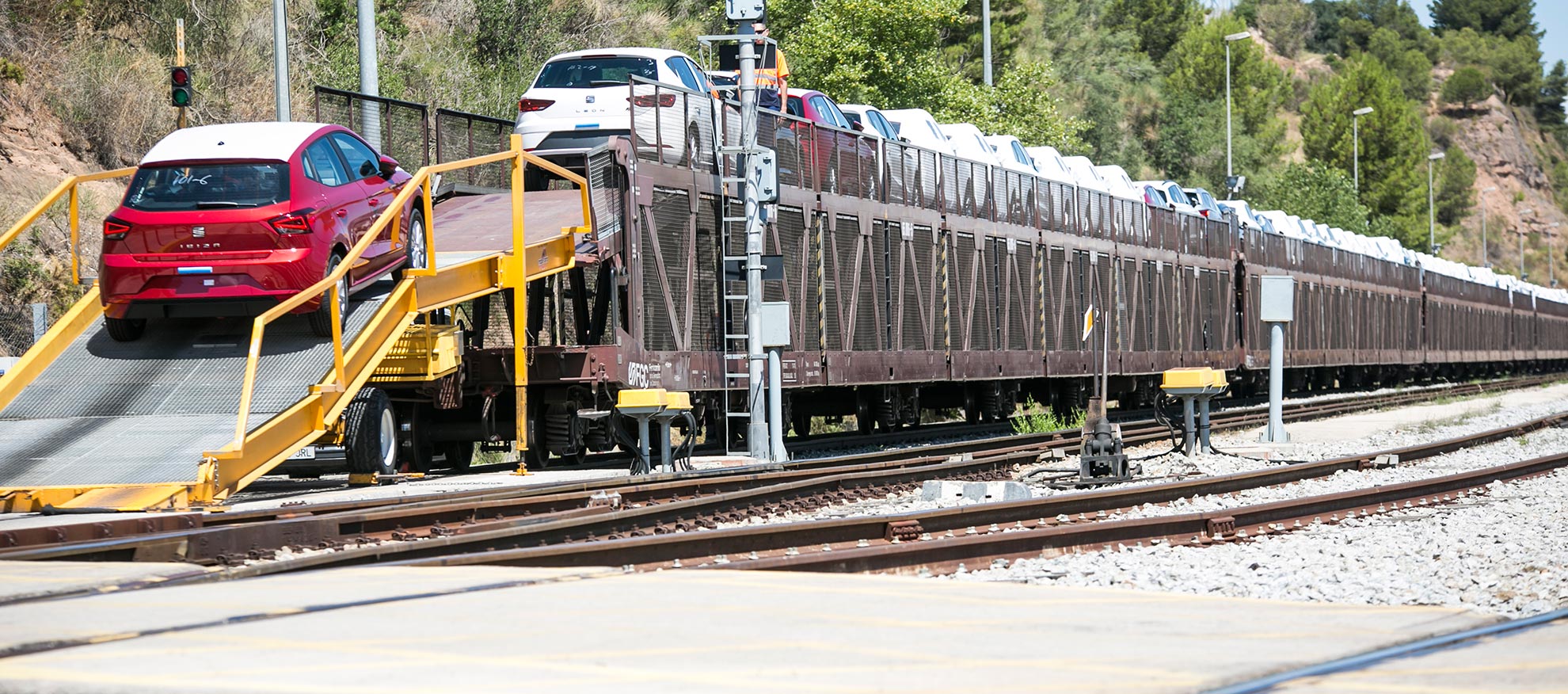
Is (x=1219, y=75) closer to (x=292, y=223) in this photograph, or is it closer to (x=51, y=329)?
(x=292, y=223)

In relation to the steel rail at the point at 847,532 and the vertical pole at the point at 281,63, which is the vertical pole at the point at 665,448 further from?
the vertical pole at the point at 281,63

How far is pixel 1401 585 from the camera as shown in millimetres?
9117

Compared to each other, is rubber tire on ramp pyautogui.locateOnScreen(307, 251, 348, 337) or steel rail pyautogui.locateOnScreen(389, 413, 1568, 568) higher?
rubber tire on ramp pyautogui.locateOnScreen(307, 251, 348, 337)

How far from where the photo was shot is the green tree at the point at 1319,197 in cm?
7794

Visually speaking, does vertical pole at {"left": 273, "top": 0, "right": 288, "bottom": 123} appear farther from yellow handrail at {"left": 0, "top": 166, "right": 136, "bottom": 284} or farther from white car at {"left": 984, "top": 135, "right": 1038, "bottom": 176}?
white car at {"left": 984, "top": 135, "right": 1038, "bottom": 176}

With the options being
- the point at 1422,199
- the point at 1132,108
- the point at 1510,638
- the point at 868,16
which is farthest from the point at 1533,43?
the point at 1510,638

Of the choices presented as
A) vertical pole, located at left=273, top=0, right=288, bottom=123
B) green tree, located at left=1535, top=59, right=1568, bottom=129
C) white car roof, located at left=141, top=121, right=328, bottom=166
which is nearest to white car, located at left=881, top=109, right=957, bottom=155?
vertical pole, located at left=273, top=0, right=288, bottom=123

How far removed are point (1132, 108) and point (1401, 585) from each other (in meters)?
90.3

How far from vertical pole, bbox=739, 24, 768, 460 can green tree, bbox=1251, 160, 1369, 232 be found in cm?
6155

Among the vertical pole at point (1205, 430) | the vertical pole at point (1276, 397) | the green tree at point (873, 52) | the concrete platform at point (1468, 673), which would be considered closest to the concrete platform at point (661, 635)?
the concrete platform at point (1468, 673)

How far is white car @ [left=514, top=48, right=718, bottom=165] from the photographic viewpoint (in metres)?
19.0

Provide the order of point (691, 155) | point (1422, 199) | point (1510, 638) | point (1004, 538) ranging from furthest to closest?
point (1422, 199) → point (691, 155) → point (1004, 538) → point (1510, 638)

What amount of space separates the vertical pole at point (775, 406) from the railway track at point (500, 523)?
222 centimetres

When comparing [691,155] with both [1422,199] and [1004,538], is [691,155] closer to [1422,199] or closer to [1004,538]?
[1004,538]
